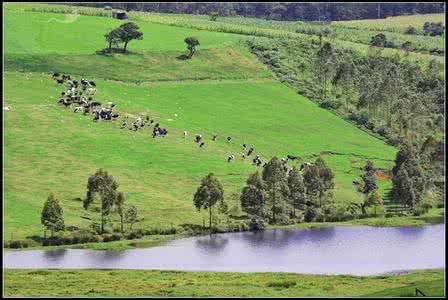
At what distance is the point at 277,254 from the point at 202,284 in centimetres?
2301

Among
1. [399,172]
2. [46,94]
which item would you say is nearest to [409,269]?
[399,172]

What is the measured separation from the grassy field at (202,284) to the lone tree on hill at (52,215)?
1711cm

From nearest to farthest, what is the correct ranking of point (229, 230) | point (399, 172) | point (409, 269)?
point (409, 269) < point (229, 230) < point (399, 172)

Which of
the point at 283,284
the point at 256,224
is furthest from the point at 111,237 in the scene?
the point at 283,284

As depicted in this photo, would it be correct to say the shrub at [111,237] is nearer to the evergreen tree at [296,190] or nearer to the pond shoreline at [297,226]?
the pond shoreline at [297,226]

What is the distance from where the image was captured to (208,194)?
154 metres

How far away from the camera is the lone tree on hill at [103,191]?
490ft

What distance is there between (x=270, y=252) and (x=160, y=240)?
560 inches

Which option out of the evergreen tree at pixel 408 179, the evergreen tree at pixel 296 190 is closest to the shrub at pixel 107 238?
the evergreen tree at pixel 296 190

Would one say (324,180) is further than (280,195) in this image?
Yes

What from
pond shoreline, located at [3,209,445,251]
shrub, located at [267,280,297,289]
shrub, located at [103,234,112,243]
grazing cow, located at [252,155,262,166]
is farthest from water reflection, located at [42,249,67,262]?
grazing cow, located at [252,155,262,166]

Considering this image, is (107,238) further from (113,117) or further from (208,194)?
(113,117)

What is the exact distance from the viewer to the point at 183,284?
117 m

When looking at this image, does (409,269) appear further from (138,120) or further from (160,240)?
(138,120)
